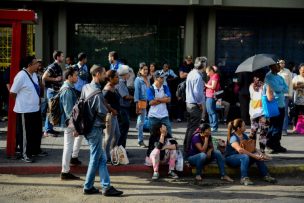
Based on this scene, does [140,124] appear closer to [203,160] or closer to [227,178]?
[203,160]

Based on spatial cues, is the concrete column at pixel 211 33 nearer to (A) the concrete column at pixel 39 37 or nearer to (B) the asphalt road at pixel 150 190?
(A) the concrete column at pixel 39 37

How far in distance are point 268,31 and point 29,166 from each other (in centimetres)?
1025

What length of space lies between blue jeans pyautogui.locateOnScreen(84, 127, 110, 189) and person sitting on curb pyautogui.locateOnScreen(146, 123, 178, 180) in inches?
53.1

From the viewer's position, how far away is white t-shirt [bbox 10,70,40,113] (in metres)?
10.4

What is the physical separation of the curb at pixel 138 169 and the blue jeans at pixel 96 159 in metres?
1.54

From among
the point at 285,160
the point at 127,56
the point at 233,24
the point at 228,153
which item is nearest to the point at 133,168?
the point at 228,153

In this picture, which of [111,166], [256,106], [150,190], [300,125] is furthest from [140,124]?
[300,125]

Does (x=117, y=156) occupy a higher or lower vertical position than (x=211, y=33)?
lower

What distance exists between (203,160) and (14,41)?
12.9ft

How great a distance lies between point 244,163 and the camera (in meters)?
9.92

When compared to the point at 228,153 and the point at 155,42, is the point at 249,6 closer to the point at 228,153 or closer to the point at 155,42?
the point at 155,42

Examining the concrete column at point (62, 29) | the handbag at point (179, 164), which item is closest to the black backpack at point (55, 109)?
the handbag at point (179, 164)

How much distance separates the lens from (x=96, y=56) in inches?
694

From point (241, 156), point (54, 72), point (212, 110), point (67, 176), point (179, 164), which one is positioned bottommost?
point (67, 176)
